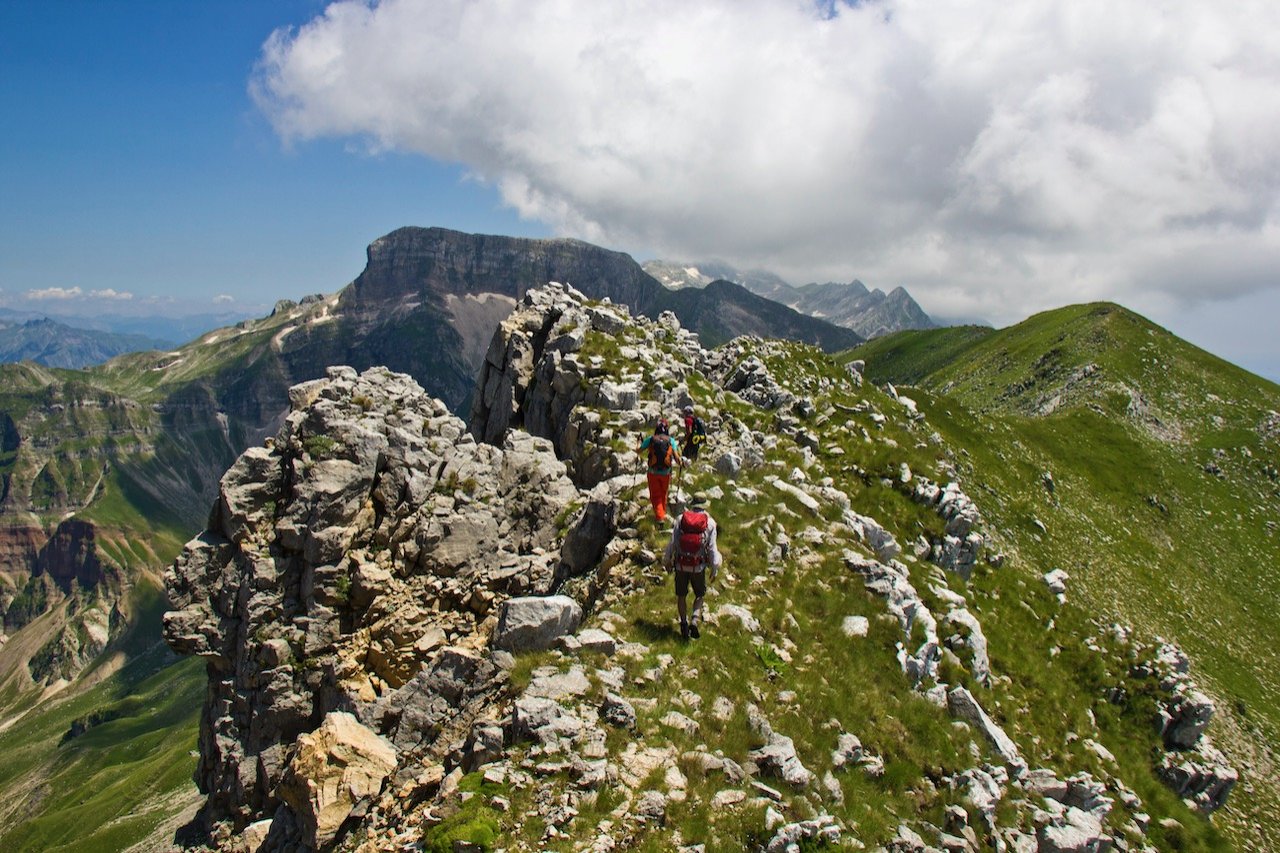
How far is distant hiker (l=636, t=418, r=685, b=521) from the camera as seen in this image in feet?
70.0

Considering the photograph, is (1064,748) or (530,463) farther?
(530,463)

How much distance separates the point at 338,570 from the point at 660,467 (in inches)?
604

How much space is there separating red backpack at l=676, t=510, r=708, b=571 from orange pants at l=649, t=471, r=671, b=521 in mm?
5214

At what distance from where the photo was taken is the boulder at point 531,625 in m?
16.1

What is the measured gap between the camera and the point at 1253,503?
69125 mm

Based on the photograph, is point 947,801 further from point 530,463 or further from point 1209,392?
point 1209,392

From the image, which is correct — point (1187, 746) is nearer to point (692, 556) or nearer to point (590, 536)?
point (692, 556)

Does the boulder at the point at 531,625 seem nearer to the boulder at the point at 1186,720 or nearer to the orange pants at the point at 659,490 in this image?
the orange pants at the point at 659,490

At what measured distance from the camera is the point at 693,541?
1638cm

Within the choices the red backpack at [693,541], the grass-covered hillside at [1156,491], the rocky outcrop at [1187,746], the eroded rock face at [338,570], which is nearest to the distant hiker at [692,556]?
the red backpack at [693,541]

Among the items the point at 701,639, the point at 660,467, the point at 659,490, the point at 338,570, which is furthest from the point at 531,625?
the point at 338,570

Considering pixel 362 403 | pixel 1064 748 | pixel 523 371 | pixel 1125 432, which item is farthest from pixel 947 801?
pixel 1125 432

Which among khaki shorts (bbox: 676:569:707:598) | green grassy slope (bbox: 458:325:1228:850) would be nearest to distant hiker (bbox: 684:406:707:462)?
green grassy slope (bbox: 458:325:1228:850)

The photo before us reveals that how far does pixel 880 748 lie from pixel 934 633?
6.88 metres
